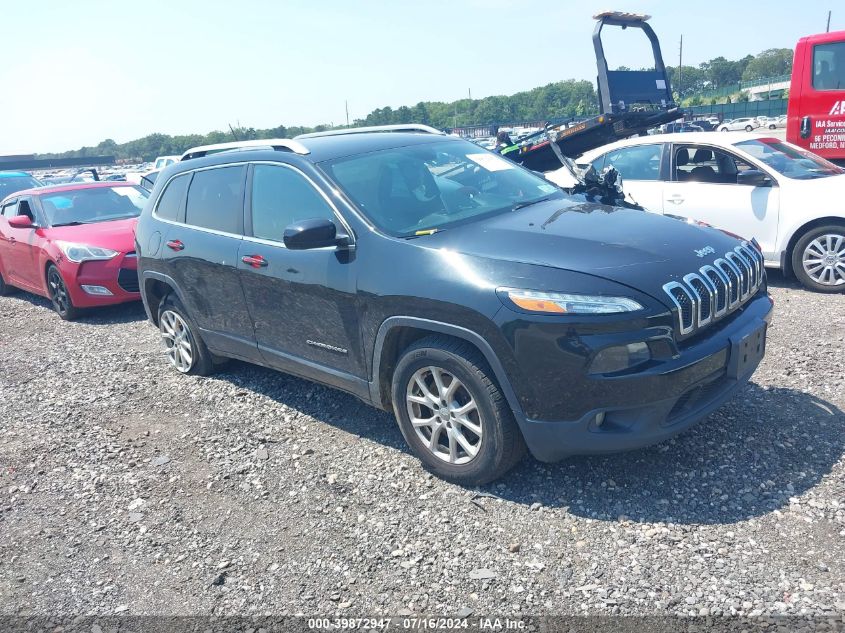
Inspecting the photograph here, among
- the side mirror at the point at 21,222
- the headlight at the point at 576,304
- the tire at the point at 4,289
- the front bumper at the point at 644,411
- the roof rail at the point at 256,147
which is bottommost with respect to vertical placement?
the tire at the point at 4,289

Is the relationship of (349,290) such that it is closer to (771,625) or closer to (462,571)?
(462,571)

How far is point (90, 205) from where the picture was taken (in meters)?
9.06

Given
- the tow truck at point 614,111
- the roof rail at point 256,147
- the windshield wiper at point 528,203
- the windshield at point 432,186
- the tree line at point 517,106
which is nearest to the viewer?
the windshield at point 432,186

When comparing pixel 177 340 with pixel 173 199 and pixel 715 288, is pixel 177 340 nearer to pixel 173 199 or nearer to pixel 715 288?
pixel 173 199

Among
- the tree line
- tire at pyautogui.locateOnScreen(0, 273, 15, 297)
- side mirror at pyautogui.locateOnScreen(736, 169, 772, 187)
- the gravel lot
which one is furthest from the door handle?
the tree line

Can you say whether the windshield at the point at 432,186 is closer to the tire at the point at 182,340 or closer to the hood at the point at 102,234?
the tire at the point at 182,340

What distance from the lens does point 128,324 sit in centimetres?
789

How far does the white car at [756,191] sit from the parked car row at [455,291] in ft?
10.0

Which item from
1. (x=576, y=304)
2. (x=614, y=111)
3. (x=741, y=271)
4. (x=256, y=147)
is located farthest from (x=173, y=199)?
(x=614, y=111)

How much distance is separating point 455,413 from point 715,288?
1.45 m

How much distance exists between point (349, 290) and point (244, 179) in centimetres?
142

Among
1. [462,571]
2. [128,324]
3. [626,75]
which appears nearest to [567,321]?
[462,571]

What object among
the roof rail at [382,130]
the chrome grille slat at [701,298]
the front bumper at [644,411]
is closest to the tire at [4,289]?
the roof rail at [382,130]

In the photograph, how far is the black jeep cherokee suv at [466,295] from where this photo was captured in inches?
123
